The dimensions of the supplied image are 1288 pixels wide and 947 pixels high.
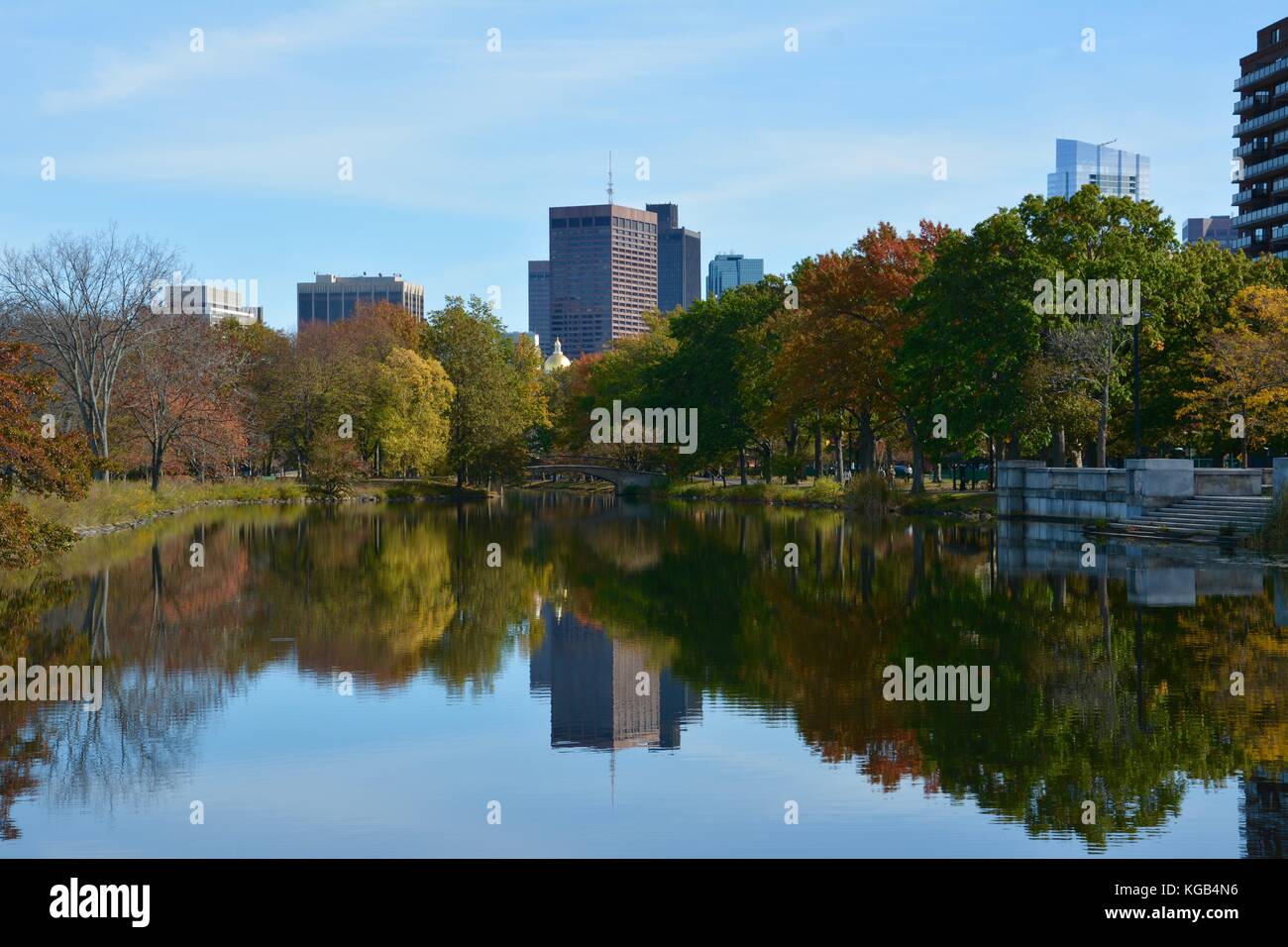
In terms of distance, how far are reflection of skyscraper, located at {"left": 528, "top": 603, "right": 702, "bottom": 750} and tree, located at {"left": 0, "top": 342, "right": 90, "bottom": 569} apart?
1649cm

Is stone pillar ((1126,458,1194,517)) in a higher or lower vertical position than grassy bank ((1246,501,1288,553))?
higher

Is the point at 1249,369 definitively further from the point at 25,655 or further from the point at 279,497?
the point at 279,497

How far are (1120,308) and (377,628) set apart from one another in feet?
134

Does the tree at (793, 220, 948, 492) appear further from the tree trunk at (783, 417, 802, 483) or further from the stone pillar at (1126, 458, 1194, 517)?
the stone pillar at (1126, 458, 1194, 517)

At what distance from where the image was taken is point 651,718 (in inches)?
645

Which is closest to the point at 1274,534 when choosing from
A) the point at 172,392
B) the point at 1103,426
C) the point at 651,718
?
the point at 1103,426

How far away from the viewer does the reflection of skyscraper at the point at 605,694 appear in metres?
15.5

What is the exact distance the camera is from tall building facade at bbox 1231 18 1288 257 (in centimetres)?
11475

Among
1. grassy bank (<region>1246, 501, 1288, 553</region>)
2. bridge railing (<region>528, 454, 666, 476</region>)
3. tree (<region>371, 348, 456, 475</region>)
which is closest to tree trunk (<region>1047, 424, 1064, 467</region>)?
grassy bank (<region>1246, 501, 1288, 553</region>)

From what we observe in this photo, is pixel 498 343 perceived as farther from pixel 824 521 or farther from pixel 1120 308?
pixel 1120 308

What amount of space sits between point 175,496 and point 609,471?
44.2m
